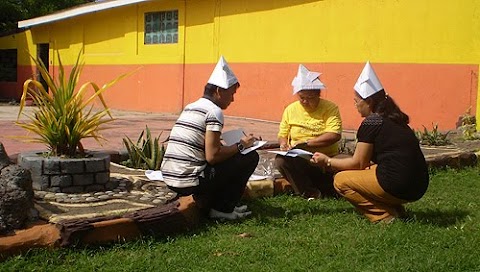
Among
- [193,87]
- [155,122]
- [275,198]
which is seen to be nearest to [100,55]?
[193,87]

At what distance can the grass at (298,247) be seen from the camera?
12.8 feet

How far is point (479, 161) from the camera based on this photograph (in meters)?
7.95

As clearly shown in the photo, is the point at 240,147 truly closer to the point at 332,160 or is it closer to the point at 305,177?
the point at 332,160

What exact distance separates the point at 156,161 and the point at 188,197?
164 cm

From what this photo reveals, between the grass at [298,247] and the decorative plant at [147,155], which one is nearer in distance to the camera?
the grass at [298,247]

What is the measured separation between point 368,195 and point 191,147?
56.7 inches

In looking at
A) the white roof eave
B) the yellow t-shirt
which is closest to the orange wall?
the white roof eave

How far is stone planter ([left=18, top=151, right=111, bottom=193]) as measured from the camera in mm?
4922

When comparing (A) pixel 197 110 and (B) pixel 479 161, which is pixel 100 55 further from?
(A) pixel 197 110

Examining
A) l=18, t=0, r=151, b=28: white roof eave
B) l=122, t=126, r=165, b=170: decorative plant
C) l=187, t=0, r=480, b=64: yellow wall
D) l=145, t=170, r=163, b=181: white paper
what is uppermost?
l=18, t=0, r=151, b=28: white roof eave

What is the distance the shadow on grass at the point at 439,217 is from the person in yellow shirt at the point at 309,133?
3.22ft

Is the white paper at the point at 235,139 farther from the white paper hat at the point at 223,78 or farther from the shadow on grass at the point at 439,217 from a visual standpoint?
the shadow on grass at the point at 439,217

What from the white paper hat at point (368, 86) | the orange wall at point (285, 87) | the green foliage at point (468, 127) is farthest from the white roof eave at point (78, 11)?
the white paper hat at point (368, 86)

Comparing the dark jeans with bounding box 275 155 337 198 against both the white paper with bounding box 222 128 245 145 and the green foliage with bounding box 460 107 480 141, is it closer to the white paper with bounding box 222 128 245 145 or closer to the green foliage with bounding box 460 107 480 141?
the white paper with bounding box 222 128 245 145
